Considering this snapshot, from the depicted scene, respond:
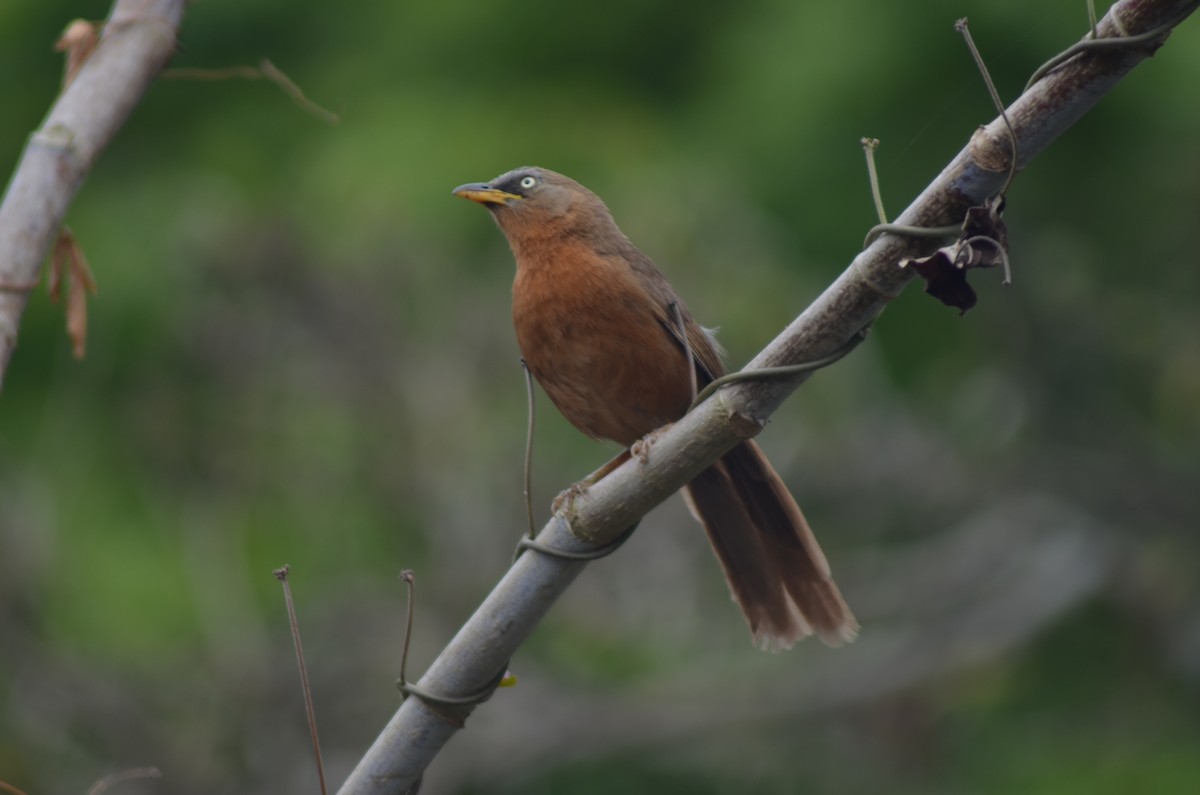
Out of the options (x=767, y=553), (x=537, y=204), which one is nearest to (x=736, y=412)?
(x=767, y=553)

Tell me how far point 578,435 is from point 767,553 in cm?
340

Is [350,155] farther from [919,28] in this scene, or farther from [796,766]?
[796,766]

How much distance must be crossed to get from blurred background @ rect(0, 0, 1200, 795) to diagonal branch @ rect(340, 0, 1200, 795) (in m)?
2.67


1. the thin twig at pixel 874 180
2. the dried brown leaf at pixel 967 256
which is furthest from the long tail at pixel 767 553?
the dried brown leaf at pixel 967 256

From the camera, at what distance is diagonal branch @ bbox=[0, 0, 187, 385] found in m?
2.67

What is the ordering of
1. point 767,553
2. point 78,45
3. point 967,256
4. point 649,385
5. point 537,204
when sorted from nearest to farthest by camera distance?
point 967,256
point 78,45
point 767,553
point 649,385
point 537,204

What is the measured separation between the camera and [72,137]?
9.16ft

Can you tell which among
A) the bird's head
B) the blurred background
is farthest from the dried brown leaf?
the blurred background

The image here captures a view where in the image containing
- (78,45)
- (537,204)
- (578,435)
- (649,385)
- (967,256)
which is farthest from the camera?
(578,435)

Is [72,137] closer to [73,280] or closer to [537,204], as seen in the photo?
[73,280]

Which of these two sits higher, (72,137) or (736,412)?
(72,137)

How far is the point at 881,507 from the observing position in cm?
734

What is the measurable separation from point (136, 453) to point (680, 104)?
2799 millimetres

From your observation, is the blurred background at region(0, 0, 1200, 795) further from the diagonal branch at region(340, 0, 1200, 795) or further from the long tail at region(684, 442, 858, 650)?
the diagonal branch at region(340, 0, 1200, 795)
